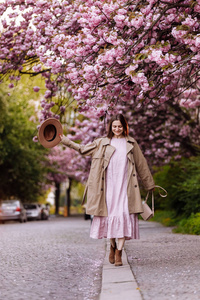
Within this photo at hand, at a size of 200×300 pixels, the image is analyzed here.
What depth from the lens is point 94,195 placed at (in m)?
7.50

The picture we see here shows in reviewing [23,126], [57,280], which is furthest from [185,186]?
[23,126]

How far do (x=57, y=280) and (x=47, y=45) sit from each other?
593 centimetres

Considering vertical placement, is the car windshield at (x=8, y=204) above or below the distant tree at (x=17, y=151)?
below

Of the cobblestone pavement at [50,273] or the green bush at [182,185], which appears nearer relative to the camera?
the cobblestone pavement at [50,273]

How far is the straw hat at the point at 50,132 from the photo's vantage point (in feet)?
25.9

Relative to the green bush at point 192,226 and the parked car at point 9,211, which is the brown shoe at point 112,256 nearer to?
the green bush at point 192,226

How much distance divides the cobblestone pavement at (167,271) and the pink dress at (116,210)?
1.65ft

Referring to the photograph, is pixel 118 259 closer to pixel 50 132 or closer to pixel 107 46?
pixel 50 132

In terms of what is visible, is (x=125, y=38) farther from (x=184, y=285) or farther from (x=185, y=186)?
(x=185, y=186)

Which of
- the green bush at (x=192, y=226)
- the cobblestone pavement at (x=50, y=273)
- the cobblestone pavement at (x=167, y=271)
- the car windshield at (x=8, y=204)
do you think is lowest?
the cobblestone pavement at (x=50, y=273)

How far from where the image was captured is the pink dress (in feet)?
24.2

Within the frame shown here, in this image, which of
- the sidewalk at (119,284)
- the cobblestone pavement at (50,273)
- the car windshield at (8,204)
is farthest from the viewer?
the car windshield at (8,204)

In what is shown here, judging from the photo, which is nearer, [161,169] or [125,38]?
[125,38]

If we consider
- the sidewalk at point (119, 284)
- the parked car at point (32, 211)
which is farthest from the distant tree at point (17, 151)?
the sidewalk at point (119, 284)
